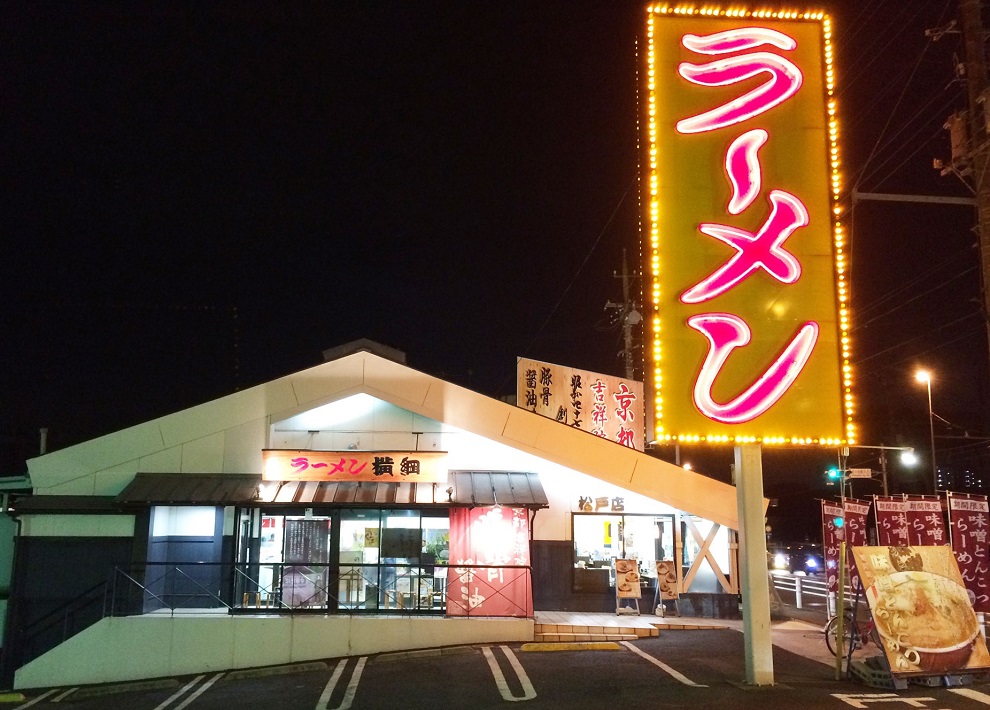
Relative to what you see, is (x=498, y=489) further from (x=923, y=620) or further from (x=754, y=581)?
Result: (x=923, y=620)

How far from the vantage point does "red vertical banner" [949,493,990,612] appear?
48.1ft

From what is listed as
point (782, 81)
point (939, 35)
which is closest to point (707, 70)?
point (782, 81)

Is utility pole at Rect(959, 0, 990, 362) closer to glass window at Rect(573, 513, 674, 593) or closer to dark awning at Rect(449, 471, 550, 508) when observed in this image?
glass window at Rect(573, 513, 674, 593)

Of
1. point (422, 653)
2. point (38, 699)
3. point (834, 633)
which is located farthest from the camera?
point (422, 653)

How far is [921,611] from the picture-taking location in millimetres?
11109

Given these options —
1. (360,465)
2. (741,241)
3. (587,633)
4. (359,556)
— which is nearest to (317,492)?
(360,465)

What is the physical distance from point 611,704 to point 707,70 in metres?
9.36

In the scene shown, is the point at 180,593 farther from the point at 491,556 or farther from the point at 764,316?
the point at 764,316

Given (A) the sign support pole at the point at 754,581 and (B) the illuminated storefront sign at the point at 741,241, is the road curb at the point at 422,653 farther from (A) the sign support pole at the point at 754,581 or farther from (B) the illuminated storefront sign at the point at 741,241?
(B) the illuminated storefront sign at the point at 741,241

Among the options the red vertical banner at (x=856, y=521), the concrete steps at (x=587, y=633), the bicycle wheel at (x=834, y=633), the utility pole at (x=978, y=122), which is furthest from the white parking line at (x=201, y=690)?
the utility pole at (x=978, y=122)

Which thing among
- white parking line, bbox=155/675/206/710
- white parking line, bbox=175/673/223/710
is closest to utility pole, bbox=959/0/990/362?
white parking line, bbox=175/673/223/710

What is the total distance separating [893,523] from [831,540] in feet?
4.18

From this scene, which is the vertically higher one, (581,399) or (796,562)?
(581,399)

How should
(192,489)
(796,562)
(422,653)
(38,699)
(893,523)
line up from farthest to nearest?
(796,562) → (192,489) → (893,523) → (422,653) → (38,699)
